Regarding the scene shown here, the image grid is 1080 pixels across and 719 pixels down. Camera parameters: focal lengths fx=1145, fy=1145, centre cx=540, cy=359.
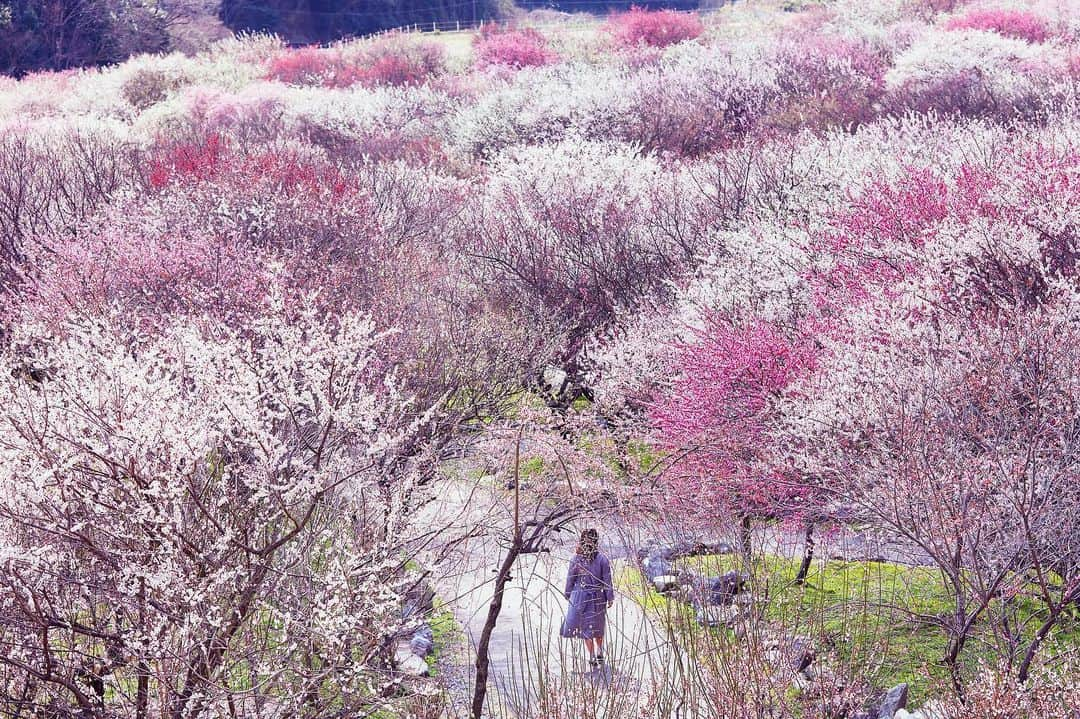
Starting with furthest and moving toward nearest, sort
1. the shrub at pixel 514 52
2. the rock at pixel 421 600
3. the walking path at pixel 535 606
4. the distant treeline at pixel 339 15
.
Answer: the distant treeline at pixel 339 15
the shrub at pixel 514 52
the rock at pixel 421 600
the walking path at pixel 535 606

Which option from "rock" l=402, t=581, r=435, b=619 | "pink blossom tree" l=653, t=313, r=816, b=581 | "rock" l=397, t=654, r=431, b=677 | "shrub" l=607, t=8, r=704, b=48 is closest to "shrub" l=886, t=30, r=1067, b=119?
"shrub" l=607, t=8, r=704, b=48

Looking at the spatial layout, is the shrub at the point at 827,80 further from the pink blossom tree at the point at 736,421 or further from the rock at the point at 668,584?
the rock at the point at 668,584

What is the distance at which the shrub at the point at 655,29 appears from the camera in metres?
55.1

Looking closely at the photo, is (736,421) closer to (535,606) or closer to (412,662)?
(535,606)

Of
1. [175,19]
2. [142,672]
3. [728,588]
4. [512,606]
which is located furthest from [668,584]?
[175,19]

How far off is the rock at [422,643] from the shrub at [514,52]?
40651 millimetres

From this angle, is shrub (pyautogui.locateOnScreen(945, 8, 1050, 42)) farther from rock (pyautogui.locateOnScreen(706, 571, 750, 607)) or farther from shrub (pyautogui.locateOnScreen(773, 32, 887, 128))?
rock (pyautogui.locateOnScreen(706, 571, 750, 607))

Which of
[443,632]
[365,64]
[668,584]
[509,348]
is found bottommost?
[443,632]

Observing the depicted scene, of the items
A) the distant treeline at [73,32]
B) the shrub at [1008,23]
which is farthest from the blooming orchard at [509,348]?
the distant treeline at [73,32]

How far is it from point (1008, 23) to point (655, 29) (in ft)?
58.4

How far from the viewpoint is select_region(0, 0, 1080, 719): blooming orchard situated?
8008 mm


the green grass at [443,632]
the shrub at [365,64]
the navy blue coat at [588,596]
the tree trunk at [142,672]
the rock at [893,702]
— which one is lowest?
the green grass at [443,632]

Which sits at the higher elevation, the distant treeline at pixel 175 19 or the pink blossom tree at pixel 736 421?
the distant treeline at pixel 175 19

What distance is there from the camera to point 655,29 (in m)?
55.8
